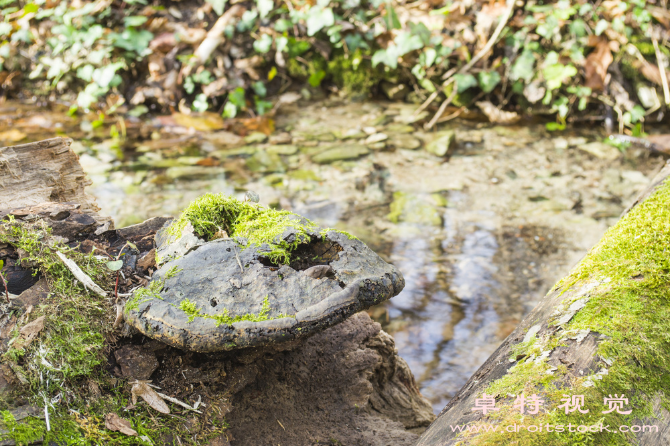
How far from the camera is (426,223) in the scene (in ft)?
13.3

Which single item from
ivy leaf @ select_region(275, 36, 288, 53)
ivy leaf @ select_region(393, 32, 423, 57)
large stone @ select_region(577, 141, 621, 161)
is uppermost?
ivy leaf @ select_region(275, 36, 288, 53)

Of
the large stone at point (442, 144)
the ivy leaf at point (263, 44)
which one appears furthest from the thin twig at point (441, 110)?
the ivy leaf at point (263, 44)

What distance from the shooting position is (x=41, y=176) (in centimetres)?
189

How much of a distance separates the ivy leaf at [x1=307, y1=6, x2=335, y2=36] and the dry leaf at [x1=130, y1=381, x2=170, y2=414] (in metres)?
4.97

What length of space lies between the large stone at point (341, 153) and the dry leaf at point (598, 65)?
9.24 feet

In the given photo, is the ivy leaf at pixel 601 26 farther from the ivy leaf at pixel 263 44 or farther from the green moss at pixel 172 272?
the green moss at pixel 172 272

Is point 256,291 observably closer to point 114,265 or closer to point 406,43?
point 114,265

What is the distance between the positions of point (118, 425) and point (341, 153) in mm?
4037

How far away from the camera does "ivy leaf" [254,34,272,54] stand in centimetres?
574

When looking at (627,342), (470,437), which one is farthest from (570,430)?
(627,342)

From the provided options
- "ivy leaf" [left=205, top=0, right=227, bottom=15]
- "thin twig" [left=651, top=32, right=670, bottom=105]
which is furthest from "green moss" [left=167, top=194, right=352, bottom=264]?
"thin twig" [left=651, top=32, right=670, bottom=105]

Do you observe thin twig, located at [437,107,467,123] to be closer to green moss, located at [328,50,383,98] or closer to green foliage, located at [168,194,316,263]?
green moss, located at [328,50,383,98]

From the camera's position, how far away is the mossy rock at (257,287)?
1.22 meters

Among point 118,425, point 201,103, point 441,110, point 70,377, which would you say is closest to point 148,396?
point 118,425
